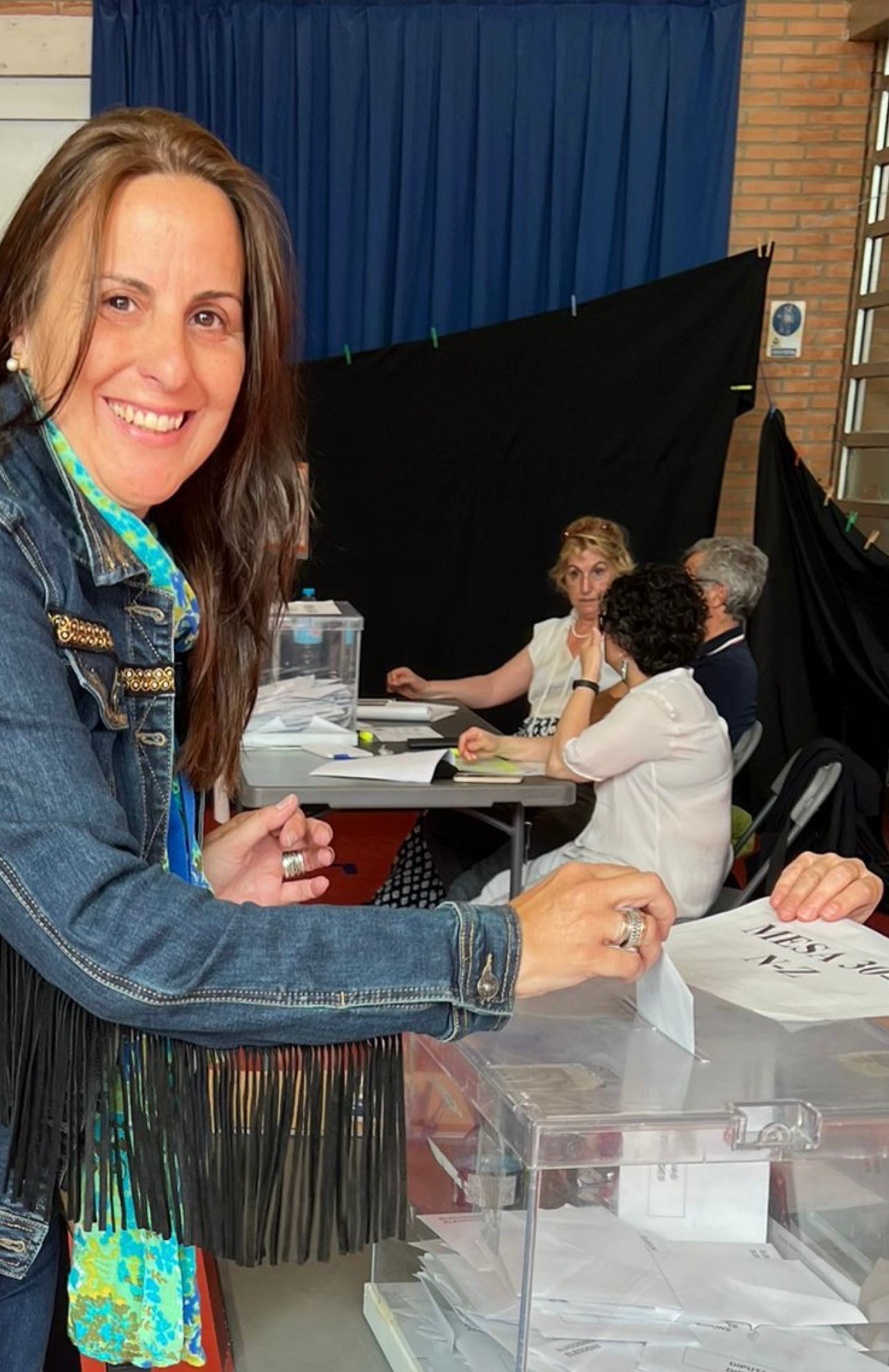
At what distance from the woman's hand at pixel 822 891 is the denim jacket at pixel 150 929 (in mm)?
488

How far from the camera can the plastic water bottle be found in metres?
3.81

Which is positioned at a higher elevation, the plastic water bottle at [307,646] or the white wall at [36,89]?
the white wall at [36,89]

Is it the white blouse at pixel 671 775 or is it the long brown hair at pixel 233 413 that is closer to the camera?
the long brown hair at pixel 233 413

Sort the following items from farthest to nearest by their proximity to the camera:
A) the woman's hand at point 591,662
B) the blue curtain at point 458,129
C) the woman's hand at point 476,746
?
1. the blue curtain at point 458,129
2. the woman's hand at point 591,662
3. the woman's hand at point 476,746

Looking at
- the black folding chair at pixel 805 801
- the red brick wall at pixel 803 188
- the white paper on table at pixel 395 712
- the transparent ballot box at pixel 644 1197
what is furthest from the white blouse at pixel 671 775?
the red brick wall at pixel 803 188

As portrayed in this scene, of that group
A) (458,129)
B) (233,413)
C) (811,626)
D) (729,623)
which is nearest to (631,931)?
(233,413)

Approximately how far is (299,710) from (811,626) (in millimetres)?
2504

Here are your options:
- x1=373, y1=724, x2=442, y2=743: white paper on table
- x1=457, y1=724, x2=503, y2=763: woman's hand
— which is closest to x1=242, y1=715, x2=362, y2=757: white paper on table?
x1=373, y1=724, x2=442, y2=743: white paper on table

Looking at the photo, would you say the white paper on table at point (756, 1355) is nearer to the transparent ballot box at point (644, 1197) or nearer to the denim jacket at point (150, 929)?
the transparent ballot box at point (644, 1197)

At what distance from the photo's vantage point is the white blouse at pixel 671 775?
3.21m

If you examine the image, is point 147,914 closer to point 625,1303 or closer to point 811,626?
point 625,1303

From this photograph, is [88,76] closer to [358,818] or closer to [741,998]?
[358,818]

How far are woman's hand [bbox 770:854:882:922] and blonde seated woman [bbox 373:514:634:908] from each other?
2.63 metres

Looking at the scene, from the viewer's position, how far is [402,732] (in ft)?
13.1
